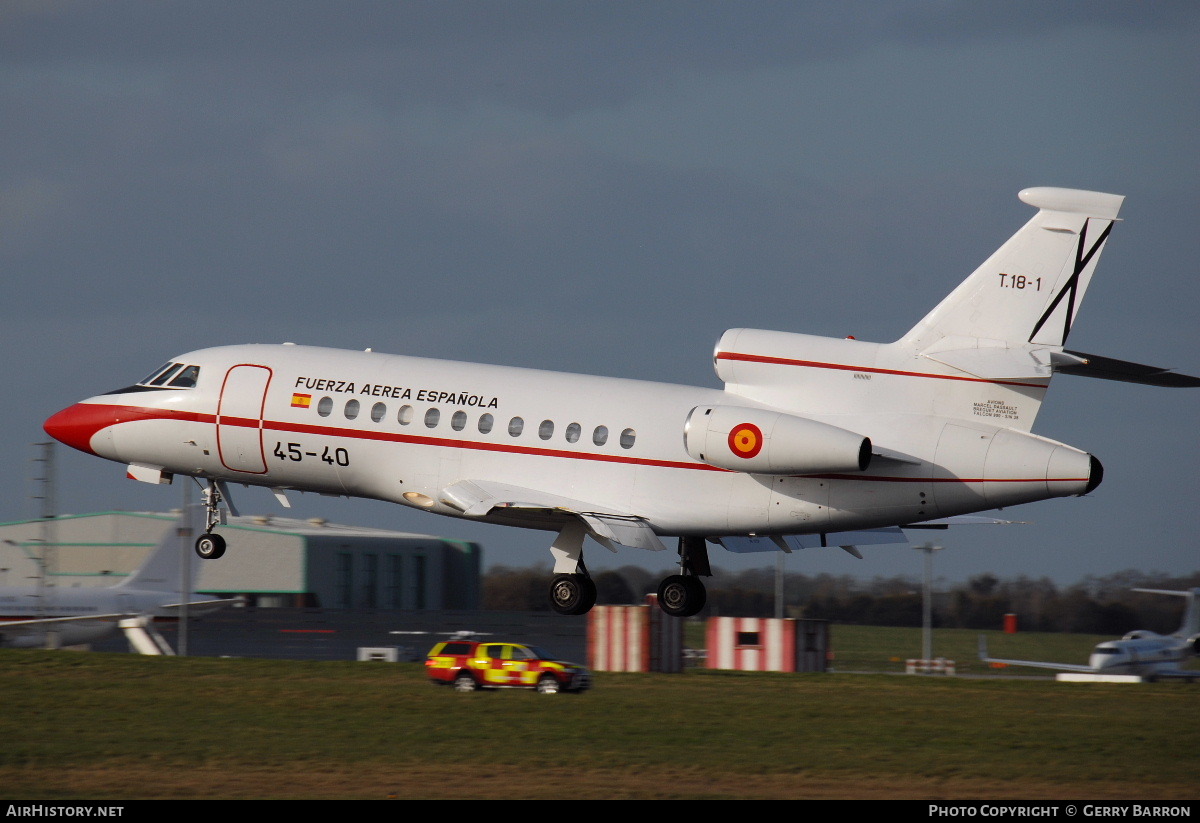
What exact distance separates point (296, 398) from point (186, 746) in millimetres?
6996

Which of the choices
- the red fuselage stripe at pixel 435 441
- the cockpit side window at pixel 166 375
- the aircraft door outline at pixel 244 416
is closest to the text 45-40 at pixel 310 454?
the red fuselage stripe at pixel 435 441

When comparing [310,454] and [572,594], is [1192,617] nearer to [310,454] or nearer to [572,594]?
[572,594]

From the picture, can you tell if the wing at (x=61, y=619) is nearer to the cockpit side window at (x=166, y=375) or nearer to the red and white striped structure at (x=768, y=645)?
the cockpit side window at (x=166, y=375)

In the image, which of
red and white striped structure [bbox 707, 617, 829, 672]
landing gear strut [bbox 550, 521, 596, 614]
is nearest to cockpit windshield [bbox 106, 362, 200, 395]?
landing gear strut [bbox 550, 521, 596, 614]

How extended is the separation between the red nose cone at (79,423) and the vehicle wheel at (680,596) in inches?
487

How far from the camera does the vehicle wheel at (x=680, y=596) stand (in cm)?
2964

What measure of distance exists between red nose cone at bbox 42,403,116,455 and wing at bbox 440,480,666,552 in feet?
28.9

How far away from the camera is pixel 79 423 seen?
32.8 metres

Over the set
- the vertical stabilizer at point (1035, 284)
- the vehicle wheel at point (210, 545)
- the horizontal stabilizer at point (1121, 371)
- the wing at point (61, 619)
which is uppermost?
the vertical stabilizer at point (1035, 284)

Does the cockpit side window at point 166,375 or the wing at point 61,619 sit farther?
the wing at point 61,619

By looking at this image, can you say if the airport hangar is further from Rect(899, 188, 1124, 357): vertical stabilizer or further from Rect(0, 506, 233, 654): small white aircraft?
Rect(899, 188, 1124, 357): vertical stabilizer

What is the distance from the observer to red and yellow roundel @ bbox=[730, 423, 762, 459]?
2614 cm

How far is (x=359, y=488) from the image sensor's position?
99.3ft

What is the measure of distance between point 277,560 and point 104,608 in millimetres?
26457
